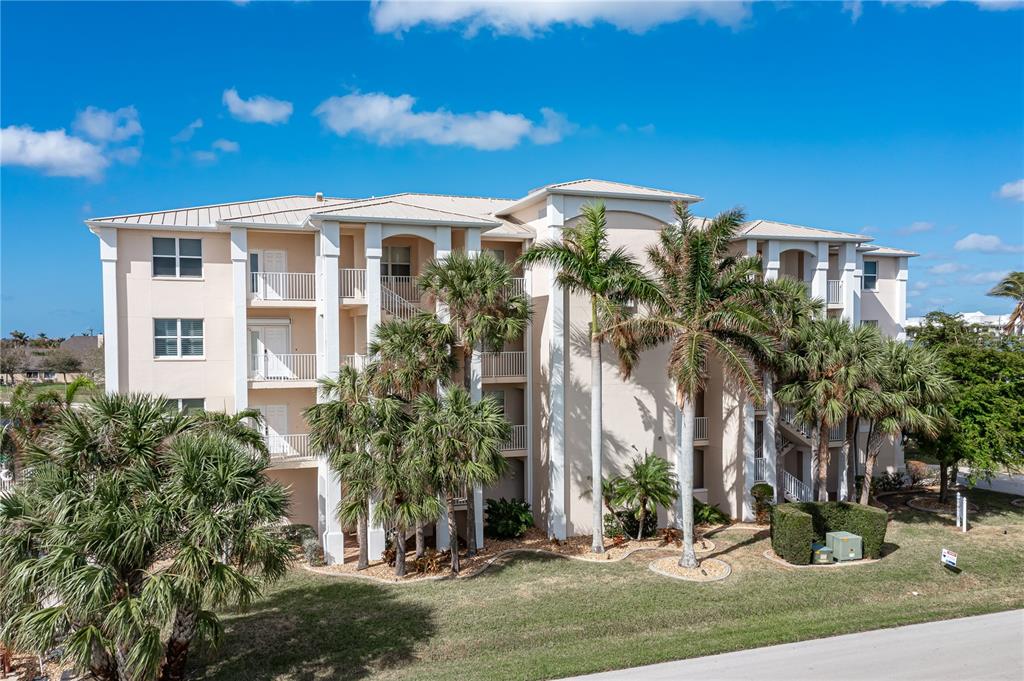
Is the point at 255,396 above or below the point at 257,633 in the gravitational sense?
above

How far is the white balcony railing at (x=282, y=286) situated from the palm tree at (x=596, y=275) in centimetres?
724

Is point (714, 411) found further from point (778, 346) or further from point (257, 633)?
point (257, 633)

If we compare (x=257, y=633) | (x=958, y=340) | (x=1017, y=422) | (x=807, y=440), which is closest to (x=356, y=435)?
(x=257, y=633)

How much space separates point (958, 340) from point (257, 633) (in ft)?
110

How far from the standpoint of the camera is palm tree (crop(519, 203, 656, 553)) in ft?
65.8

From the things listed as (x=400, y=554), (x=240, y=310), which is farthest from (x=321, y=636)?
(x=240, y=310)

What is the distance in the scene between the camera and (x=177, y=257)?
22.2 metres

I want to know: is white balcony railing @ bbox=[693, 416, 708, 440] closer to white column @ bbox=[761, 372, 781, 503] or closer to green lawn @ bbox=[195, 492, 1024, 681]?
white column @ bbox=[761, 372, 781, 503]

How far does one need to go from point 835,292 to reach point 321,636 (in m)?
23.2

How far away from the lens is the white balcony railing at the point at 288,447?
21.2 meters

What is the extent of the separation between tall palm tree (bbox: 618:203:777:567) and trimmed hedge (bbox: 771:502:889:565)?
2.80m

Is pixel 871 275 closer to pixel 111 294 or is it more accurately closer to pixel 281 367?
pixel 281 367

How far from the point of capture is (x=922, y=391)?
22.3m

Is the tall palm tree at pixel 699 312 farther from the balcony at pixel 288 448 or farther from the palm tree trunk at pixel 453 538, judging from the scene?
the balcony at pixel 288 448
